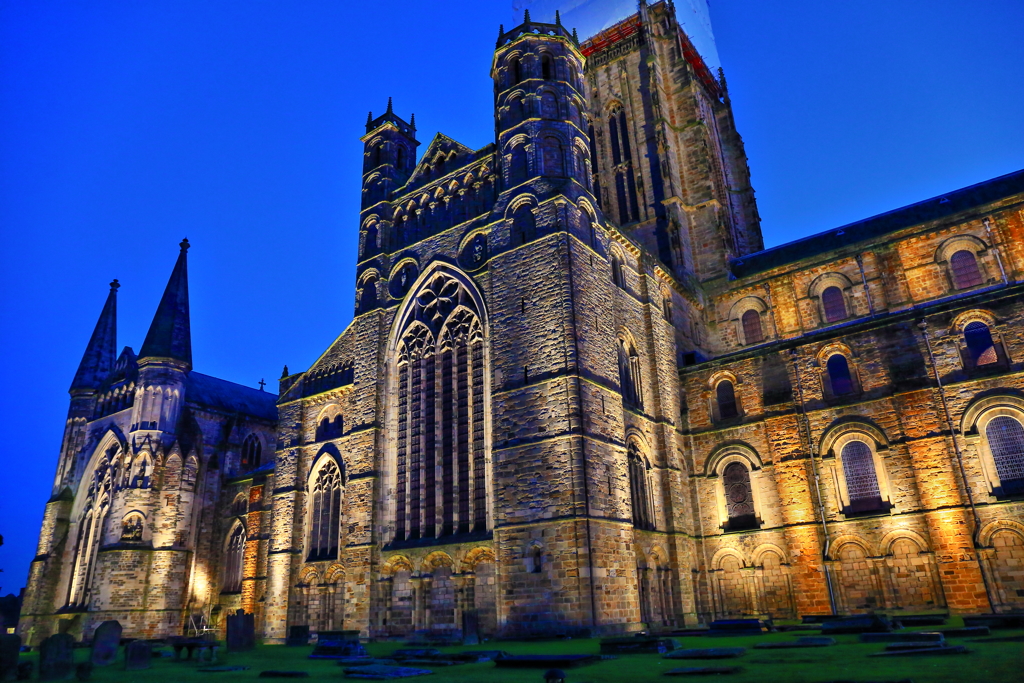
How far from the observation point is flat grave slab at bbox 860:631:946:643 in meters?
12.1

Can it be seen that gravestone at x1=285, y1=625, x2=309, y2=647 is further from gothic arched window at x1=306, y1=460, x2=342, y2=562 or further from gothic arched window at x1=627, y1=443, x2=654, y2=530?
gothic arched window at x1=627, y1=443, x2=654, y2=530

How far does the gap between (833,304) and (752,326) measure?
3.68m

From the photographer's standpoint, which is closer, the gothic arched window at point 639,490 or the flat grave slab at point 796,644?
the flat grave slab at point 796,644

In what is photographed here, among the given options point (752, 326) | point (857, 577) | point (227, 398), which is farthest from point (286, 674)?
point (227, 398)

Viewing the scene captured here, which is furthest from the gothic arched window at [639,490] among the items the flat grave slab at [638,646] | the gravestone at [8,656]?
the gravestone at [8,656]

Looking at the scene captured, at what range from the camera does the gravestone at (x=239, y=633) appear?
771 inches

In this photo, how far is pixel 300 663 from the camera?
50.6 ft

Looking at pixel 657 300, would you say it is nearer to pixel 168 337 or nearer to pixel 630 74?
pixel 630 74

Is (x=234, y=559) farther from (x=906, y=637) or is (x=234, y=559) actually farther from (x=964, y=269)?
(x=964, y=269)

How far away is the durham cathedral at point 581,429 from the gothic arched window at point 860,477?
2.9 inches

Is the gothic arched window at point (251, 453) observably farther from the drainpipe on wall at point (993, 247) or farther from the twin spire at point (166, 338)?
the drainpipe on wall at point (993, 247)

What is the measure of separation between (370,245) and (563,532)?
1653 cm

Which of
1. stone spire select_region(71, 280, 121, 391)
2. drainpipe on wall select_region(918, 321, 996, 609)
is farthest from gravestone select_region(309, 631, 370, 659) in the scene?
stone spire select_region(71, 280, 121, 391)

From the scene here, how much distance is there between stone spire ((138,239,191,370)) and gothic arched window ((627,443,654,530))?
2586 cm
